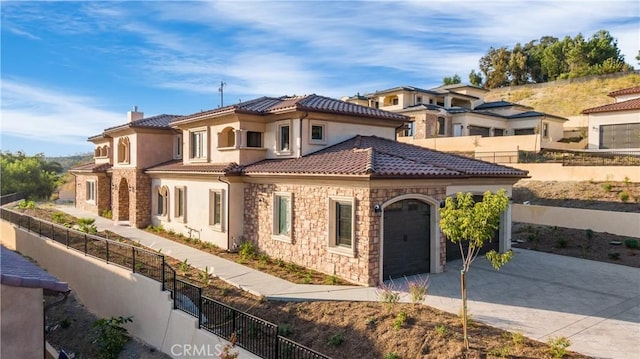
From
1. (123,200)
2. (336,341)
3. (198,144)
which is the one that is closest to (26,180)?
(123,200)

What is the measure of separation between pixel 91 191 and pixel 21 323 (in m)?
29.2

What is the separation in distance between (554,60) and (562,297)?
73.2 meters

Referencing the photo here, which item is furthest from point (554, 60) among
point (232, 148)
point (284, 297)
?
point (284, 297)

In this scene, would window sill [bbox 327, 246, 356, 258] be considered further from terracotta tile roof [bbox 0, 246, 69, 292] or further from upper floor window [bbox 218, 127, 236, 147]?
upper floor window [bbox 218, 127, 236, 147]

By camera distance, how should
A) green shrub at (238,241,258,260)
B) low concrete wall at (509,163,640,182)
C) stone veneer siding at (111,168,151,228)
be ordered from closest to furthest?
green shrub at (238,241,258,260)
low concrete wall at (509,163,640,182)
stone veneer siding at (111,168,151,228)

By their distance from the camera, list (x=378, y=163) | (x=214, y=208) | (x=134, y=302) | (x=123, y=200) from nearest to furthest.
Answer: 1. (x=134, y=302)
2. (x=378, y=163)
3. (x=214, y=208)
4. (x=123, y=200)

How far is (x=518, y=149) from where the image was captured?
1286 inches

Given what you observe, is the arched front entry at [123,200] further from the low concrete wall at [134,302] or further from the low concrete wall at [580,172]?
the low concrete wall at [580,172]

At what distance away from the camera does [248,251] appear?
17.8 m

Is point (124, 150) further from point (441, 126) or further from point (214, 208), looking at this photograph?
point (441, 126)

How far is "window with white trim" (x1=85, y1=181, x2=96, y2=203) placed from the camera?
1318 inches

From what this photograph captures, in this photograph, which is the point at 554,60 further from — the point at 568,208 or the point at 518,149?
the point at 568,208

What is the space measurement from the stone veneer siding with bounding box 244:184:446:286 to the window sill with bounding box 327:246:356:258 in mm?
87

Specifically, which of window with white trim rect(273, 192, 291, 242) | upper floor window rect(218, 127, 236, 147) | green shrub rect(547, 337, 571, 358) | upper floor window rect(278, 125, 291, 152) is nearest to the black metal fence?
green shrub rect(547, 337, 571, 358)
